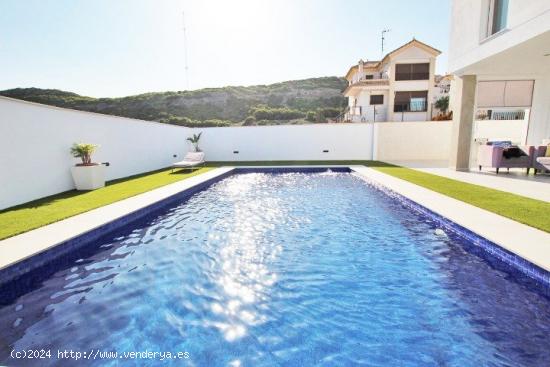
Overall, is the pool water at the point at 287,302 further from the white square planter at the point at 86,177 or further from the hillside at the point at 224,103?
the hillside at the point at 224,103

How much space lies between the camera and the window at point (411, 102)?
22469 millimetres

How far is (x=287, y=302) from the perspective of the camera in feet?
9.87

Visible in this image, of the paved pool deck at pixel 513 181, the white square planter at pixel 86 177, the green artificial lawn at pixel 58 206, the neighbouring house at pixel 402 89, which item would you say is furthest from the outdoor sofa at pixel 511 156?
the neighbouring house at pixel 402 89

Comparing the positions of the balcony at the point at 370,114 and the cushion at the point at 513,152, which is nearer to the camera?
the cushion at the point at 513,152

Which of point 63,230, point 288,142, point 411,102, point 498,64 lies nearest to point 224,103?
point 411,102

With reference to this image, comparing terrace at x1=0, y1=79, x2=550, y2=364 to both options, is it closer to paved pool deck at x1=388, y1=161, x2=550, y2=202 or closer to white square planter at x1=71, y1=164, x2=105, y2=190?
paved pool deck at x1=388, y1=161, x2=550, y2=202

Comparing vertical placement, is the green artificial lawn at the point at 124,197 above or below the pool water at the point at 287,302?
above

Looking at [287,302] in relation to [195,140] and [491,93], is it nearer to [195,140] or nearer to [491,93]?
[491,93]

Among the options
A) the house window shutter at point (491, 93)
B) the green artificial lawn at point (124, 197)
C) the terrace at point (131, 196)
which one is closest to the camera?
the terrace at point (131, 196)

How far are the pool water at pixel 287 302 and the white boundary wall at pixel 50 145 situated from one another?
378cm

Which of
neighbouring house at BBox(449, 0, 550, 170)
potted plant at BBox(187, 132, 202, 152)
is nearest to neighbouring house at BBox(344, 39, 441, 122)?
neighbouring house at BBox(449, 0, 550, 170)

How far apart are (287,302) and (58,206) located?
5.76m

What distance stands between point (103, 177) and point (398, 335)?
9012 mm

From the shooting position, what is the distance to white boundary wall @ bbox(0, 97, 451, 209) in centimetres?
652
